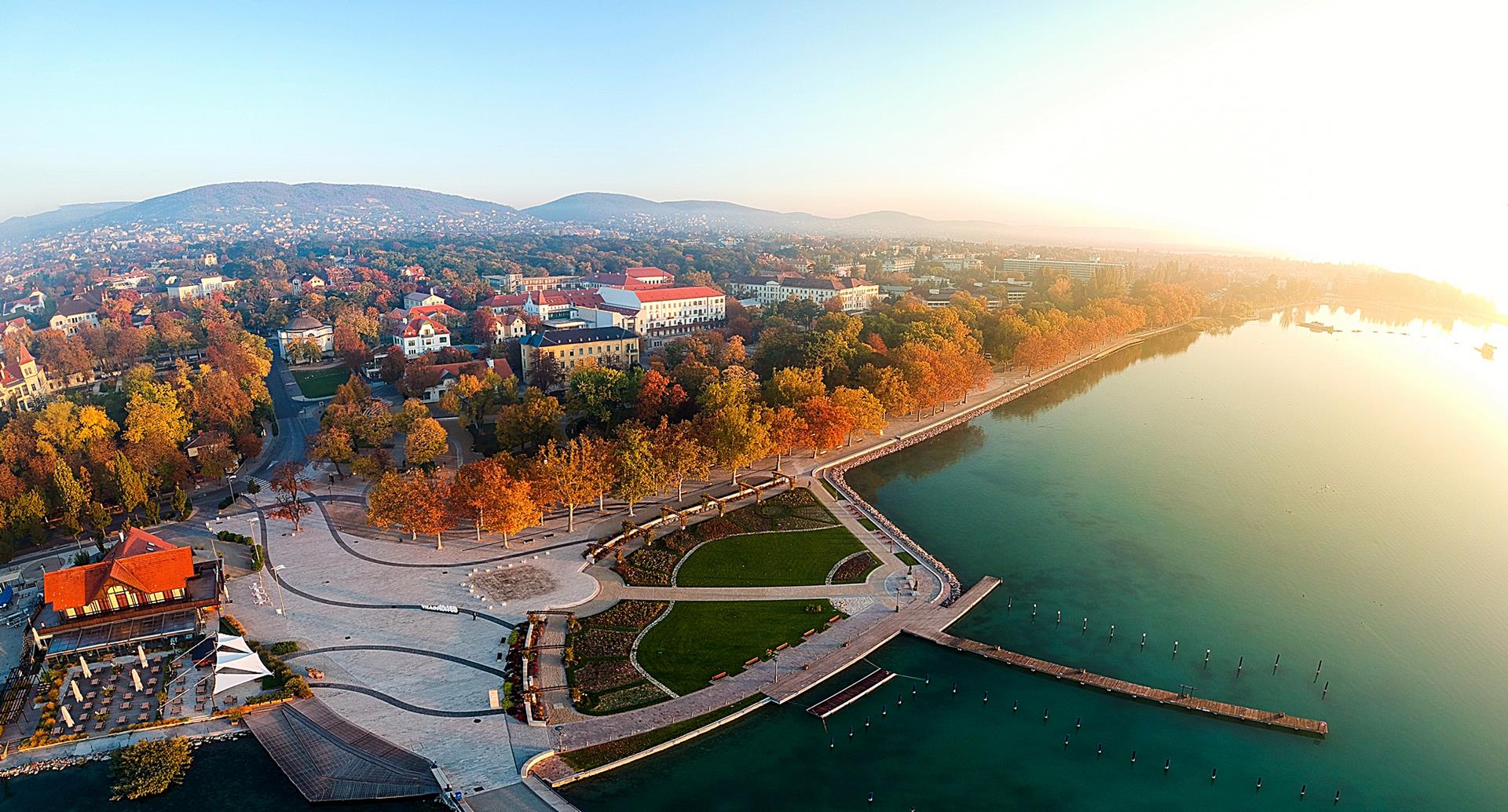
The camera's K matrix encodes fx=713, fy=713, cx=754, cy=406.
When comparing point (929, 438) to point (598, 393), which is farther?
point (929, 438)

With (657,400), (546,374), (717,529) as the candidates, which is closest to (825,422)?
(657,400)

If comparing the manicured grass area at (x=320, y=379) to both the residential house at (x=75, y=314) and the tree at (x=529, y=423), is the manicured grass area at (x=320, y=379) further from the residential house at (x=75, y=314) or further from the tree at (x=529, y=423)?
the residential house at (x=75, y=314)

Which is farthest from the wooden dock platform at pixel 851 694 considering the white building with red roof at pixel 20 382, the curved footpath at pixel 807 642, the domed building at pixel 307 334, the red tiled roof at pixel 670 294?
the domed building at pixel 307 334

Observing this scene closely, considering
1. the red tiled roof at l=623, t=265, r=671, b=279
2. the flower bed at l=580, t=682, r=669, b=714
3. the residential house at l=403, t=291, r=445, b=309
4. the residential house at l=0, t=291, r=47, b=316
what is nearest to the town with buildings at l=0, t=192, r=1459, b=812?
the flower bed at l=580, t=682, r=669, b=714

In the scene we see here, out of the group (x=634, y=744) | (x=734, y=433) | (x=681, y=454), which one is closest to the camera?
(x=634, y=744)

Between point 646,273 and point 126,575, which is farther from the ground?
point 646,273

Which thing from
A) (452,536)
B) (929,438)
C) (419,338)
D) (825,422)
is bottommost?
(452,536)

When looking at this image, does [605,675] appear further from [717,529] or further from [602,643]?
[717,529]

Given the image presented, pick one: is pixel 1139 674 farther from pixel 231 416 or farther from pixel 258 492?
pixel 231 416

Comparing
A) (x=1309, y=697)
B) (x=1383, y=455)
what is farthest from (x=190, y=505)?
(x=1383, y=455)
